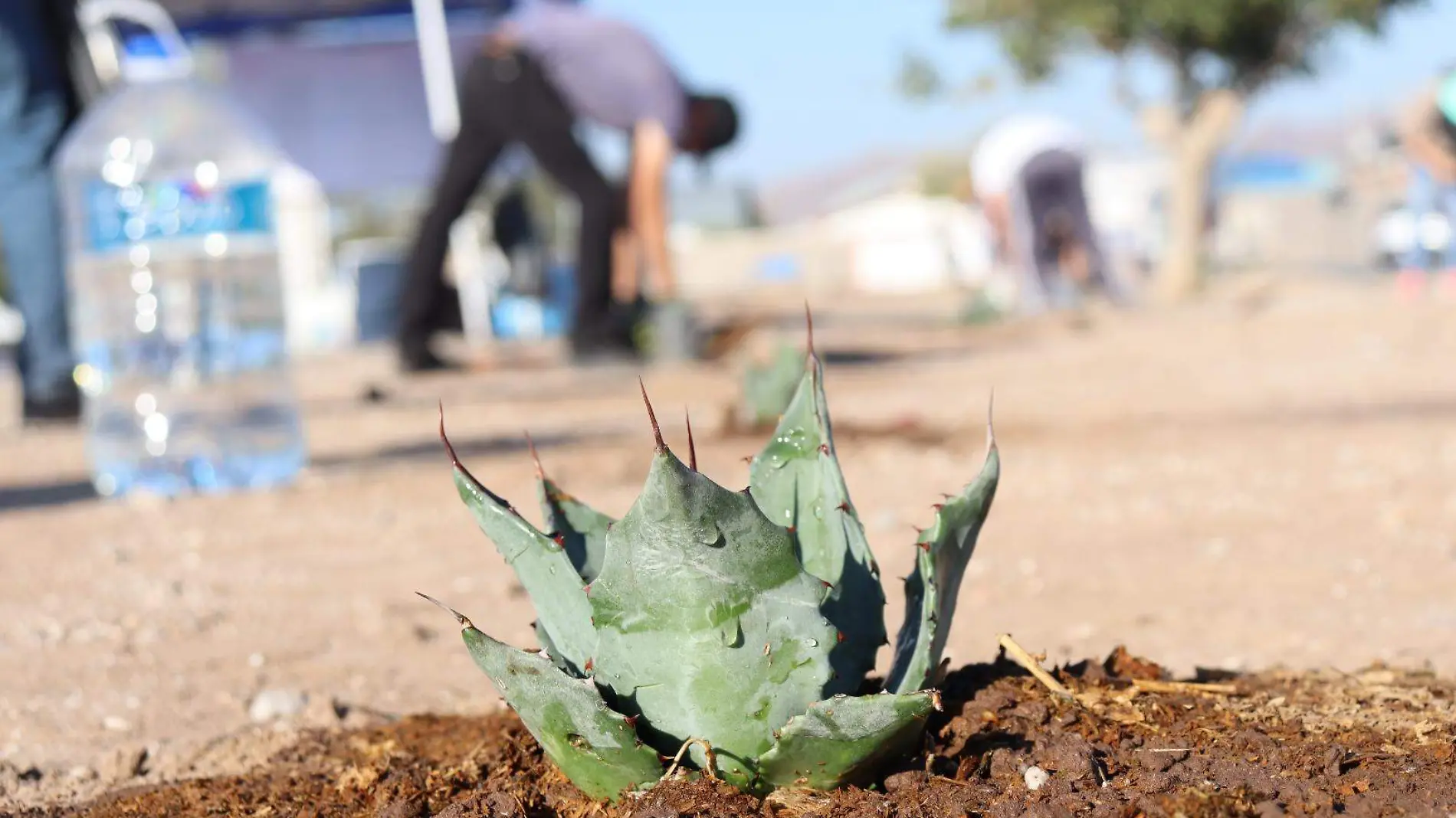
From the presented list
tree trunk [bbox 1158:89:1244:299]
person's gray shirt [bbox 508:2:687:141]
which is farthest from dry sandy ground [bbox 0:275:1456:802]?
tree trunk [bbox 1158:89:1244:299]

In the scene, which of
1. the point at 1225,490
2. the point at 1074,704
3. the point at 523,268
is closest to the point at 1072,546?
the point at 1225,490

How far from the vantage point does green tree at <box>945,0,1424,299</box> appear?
1859 centimetres

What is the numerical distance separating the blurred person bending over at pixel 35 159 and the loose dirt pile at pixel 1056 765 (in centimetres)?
444

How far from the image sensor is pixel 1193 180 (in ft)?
65.1

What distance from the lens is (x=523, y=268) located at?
13.5m

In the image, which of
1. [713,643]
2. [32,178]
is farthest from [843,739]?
[32,178]

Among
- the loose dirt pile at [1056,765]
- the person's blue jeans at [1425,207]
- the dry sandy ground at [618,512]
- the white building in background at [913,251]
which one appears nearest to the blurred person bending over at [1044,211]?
the person's blue jeans at [1425,207]

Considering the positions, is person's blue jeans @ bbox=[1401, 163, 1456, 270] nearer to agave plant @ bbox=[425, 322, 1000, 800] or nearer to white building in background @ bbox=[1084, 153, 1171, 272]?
white building in background @ bbox=[1084, 153, 1171, 272]

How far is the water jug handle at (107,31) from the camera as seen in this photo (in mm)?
4758

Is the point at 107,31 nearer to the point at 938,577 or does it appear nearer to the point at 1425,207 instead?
the point at 938,577

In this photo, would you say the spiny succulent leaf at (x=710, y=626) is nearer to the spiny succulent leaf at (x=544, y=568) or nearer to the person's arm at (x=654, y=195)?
the spiny succulent leaf at (x=544, y=568)

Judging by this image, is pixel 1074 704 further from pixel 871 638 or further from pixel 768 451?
pixel 768 451

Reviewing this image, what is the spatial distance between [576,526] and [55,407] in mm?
5211

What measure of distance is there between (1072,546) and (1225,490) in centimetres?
88
